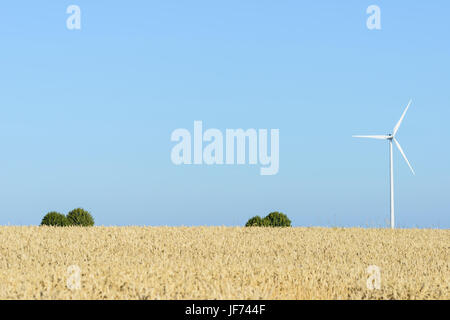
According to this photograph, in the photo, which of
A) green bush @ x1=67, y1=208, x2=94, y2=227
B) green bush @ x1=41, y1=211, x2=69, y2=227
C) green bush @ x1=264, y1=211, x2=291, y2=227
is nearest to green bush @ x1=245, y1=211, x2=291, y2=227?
green bush @ x1=264, y1=211, x2=291, y2=227

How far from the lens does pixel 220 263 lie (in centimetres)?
1371

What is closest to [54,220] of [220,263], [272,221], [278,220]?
[272,221]

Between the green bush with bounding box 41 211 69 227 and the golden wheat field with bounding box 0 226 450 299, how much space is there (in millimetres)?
2593

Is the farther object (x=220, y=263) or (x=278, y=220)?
(x=278, y=220)

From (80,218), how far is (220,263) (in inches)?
576

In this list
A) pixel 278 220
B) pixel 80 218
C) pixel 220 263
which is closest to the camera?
pixel 220 263

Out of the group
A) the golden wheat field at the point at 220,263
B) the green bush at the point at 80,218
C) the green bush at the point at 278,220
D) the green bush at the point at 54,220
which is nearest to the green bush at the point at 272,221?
the green bush at the point at 278,220

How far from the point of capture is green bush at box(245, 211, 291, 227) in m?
27.9

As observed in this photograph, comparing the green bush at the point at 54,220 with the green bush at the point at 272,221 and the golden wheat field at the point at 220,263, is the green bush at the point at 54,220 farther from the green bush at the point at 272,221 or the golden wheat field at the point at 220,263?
the green bush at the point at 272,221

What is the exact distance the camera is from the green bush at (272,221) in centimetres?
2788

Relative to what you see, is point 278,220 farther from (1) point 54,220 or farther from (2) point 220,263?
(2) point 220,263
